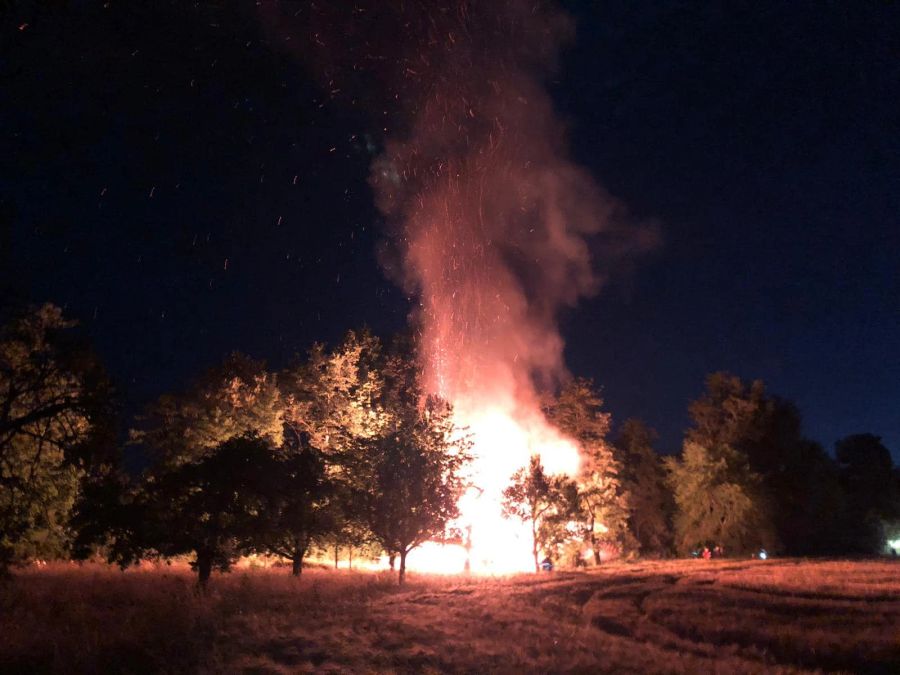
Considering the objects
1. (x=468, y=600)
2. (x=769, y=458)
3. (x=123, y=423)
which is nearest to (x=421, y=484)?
(x=468, y=600)

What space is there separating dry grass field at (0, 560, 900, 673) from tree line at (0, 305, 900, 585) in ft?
5.63

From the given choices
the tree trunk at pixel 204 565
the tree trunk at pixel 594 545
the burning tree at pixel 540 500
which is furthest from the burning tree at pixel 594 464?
the tree trunk at pixel 204 565

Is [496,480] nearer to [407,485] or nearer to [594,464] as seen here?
[594,464]

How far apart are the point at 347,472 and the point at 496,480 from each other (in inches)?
754

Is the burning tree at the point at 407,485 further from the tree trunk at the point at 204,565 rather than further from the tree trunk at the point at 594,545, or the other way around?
the tree trunk at the point at 594,545

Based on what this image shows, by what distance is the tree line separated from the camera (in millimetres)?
19000

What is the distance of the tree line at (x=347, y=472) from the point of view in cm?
1900

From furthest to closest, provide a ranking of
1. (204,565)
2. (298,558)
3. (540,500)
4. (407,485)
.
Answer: (540,500), (298,558), (407,485), (204,565)

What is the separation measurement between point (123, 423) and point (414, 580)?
54.5 ft

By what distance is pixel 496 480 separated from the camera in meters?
44.3

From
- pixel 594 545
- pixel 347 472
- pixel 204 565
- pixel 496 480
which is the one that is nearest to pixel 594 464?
pixel 594 545

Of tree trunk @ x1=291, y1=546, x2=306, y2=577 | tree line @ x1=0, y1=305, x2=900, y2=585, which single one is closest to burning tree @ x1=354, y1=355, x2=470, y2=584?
tree line @ x1=0, y1=305, x2=900, y2=585

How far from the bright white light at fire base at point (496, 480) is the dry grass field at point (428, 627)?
1615cm

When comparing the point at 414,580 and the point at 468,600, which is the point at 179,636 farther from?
the point at 414,580
